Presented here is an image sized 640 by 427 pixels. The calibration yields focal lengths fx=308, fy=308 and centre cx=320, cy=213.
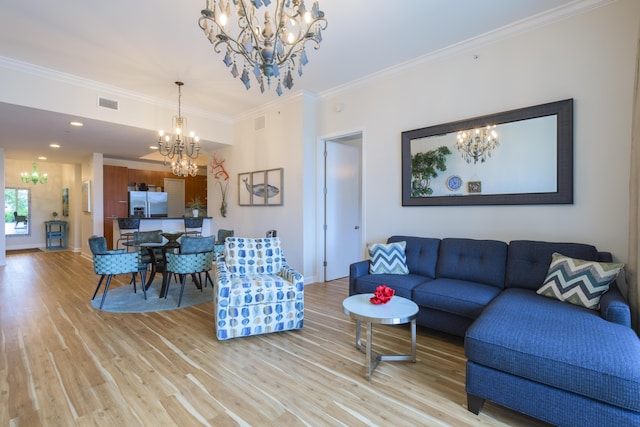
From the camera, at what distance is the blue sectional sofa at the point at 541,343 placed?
1.50 m

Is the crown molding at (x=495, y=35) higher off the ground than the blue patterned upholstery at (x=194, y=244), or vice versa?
the crown molding at (x=495, y=35)

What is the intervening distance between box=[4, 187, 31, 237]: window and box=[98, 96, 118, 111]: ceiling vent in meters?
7.61

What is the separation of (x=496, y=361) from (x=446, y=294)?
97cm

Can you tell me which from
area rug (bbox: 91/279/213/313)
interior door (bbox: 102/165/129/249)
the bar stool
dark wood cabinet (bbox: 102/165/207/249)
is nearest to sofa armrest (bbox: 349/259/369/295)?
area rug (bbox: 91/279/213/313)

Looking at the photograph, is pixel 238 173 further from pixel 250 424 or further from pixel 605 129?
pixel 605 129

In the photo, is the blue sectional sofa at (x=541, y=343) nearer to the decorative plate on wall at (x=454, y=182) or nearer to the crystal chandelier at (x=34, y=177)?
the decorative plate on wall at (x=454, y=182)

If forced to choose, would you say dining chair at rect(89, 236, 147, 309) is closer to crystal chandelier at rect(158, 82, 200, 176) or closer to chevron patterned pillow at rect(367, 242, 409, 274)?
crystal chandelier at rect(158, 82, 200, 176)

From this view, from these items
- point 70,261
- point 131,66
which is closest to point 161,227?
point 70,261

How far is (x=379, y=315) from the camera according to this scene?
2232mm

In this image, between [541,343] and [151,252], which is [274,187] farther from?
[541,343]

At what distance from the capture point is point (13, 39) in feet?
10.9

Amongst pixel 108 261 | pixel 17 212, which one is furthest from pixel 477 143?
pixel 17 212

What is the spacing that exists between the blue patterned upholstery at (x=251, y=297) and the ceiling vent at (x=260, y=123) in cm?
285

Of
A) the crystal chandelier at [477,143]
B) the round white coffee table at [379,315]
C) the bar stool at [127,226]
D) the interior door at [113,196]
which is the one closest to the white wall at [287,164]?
the bar stool at [127,226]
